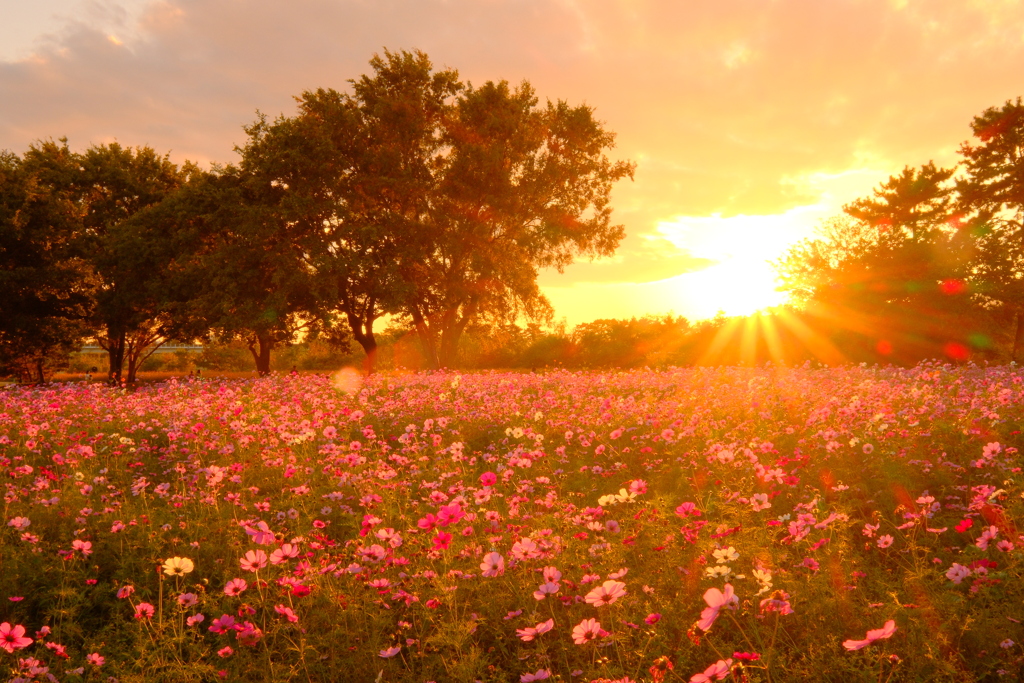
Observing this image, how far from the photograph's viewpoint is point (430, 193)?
28.3 metres

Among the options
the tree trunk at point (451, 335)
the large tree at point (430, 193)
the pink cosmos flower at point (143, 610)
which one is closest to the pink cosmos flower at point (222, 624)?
the pink cosmos flower at point (143, 610)

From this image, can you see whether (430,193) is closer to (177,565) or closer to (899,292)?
(899,292)

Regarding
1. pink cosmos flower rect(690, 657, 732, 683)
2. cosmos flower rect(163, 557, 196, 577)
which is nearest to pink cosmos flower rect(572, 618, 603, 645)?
pink cosmos flower rect(690, 657, 732, 683)

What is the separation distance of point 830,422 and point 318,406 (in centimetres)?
718

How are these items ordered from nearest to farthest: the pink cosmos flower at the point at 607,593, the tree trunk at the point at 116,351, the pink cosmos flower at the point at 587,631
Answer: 1. the pink cosmos flower at the point at 587,631
2. the pink cosmos flower at the point at 607,593
3. the tree trunk at the point at 116,351

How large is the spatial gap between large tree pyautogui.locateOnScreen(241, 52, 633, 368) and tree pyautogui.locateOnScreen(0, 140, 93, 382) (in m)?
8.46

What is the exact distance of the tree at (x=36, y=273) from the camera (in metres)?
26.0

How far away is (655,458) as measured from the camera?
7465 millimetres

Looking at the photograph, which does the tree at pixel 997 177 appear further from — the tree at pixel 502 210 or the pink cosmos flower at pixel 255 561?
the pink cosmos flower at pixel 255 561

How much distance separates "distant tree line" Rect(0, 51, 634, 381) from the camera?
26.1 metres

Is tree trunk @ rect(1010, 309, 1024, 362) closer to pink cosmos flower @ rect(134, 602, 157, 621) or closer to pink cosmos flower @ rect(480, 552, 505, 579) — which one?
pink cosmos flower @ rect(480, 552, 505, 579)

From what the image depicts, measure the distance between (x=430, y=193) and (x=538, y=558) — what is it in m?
25.8

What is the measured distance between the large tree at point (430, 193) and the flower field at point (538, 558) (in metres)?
19.1

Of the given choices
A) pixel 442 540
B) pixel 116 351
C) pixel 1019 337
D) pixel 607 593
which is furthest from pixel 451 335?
pixel 1019 337
